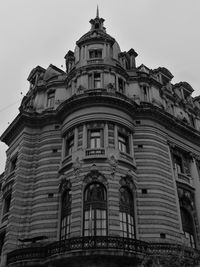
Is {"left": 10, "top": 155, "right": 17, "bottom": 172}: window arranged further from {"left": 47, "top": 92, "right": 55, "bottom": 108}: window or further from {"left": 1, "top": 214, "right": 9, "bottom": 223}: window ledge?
{"left": 47, "top": 92, "right": 55, "bottom": 108}: window

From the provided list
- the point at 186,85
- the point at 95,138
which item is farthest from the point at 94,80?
the point at 186,85

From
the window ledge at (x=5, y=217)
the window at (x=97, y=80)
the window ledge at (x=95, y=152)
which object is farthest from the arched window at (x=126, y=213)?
the window at (x=97, y=80)

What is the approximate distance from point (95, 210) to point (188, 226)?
33.8ft

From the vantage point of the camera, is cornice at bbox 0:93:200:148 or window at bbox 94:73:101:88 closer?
cornice at bbox 0:93:200:148

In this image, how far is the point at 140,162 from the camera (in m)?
31.8

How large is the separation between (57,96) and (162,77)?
46.3ft

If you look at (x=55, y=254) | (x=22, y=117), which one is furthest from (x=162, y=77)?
(x=55, y=254)

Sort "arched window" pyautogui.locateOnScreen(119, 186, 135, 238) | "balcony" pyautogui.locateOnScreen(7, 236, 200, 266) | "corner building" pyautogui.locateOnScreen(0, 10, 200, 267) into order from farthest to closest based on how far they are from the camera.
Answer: "arched window" pyautogui.locateOnScreen(119, 186, 135, 238) < "corner building" pyautogui.locateOnScreen(0, 10, 200, 267) < "balcony" pyautogui.locateOnScreen(7, 236, 200, 266)

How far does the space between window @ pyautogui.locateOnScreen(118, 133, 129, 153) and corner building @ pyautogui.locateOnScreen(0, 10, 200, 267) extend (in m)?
0.09

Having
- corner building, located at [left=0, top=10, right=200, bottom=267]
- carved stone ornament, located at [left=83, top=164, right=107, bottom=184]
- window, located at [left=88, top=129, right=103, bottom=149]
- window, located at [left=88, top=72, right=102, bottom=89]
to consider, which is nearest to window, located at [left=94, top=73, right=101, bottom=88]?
window, located at [left=88, top=72, right=102, bottom=89]

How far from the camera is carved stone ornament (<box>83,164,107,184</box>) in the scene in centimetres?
2855

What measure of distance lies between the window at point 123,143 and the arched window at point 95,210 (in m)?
4.64

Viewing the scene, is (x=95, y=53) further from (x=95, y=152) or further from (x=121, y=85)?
(x=95, y=152)

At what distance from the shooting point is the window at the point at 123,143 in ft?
104
